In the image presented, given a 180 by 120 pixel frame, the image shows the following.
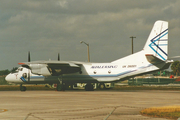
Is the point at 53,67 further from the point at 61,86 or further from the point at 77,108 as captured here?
the point at 77,108

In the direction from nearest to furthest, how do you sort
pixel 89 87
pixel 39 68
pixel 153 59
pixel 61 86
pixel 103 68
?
pixel 153 59 < pixel 103 68 < pixel 39 68 < pixel 61 86 < pixel 89 87

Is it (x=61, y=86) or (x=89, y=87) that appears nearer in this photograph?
(x=61, y=86)

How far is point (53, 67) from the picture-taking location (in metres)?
39.1

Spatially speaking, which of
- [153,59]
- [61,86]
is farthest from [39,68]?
[153,59]

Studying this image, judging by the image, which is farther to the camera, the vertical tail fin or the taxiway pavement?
the vertical tail fin

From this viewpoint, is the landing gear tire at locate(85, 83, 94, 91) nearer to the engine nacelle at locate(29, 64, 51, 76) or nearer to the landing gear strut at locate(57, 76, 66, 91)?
the landing gear strut at locate(57, 76, 66, 91)

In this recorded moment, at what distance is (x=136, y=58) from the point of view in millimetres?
36469

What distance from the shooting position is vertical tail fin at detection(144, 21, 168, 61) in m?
35.6

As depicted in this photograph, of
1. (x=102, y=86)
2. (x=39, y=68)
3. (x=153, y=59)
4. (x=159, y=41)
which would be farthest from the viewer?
(x=102, y=86)

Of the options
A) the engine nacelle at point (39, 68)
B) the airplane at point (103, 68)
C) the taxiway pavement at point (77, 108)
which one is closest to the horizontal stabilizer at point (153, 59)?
the airplane at point (103, 68)

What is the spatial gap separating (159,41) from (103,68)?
779 centimetres

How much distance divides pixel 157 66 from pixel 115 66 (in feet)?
17.3

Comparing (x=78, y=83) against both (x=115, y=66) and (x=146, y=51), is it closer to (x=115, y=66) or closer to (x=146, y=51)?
(x=115, y=66)

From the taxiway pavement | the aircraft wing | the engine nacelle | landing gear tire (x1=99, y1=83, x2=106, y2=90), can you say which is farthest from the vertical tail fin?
the engine nacelle
